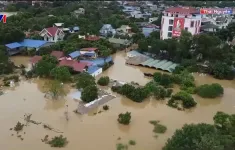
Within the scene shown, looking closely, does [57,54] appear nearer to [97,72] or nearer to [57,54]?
[57,54]

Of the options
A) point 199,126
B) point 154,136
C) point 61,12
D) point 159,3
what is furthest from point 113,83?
point 159,3

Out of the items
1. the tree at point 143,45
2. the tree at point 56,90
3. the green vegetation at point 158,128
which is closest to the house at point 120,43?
the tree at point 143,45

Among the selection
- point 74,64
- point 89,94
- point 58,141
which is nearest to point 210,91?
point 89,94

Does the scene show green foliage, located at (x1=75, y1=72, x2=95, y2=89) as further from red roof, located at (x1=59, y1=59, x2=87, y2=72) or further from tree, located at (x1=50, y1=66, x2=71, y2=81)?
red roof, located at (x1=59, y1=59, x2=87, y2=72)

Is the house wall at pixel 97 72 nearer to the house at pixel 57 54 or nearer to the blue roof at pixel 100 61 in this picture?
the blue roof at pixel 100 61

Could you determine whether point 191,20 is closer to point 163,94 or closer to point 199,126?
point 163,94
